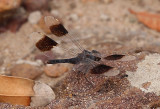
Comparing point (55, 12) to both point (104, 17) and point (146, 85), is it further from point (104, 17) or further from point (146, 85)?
point (146, 85)

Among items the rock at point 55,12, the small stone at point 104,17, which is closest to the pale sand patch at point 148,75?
the small stone at point 104,17

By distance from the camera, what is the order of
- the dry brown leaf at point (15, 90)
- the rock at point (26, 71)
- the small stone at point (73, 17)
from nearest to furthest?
the dry brown leaf at point (15, 90), the rock at point (26, 71), the small stone at point (73, 17)

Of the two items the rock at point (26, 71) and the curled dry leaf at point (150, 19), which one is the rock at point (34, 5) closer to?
the rock at point (26, 71)

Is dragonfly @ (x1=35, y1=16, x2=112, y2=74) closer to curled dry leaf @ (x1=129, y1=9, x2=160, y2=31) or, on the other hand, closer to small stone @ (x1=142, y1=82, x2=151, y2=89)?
small stone @ (x1=142, y1=82, x2=151, y2=89)

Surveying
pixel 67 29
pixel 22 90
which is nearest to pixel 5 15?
pixel 67 29

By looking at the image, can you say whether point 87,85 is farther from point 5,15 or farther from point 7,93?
point 5,15

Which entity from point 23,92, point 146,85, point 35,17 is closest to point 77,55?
point 23,92
